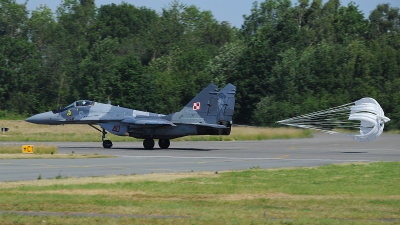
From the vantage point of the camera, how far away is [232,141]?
48250mm

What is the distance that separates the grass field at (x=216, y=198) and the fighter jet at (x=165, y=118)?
1449 centimetres

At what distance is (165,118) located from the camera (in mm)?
38031

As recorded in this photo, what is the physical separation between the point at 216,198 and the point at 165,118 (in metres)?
22.2

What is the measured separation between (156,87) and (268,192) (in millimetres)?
57646

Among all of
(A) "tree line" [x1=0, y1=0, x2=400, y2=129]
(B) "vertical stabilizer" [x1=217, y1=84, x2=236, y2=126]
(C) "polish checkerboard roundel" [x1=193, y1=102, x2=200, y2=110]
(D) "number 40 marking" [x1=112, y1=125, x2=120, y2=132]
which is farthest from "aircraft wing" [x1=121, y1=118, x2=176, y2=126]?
(A) "tree line" [x1=0, y1=0, x2=400, y2=129]

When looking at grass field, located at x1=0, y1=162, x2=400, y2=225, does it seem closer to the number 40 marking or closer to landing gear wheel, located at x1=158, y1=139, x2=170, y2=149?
landing gear wheel, located at x1=158, y1=139, x2=170, y2=149

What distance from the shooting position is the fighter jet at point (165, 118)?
3675 centimetres

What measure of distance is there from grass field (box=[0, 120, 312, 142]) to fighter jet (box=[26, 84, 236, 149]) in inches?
342

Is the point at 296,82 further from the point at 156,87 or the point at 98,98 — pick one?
the point at 98,98

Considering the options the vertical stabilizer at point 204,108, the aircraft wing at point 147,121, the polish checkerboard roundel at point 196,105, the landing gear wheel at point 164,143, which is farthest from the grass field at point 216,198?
the landing gear wheel at point 164,143

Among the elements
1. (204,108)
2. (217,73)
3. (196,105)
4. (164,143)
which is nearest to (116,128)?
(164,143)

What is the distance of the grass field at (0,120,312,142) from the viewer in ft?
154

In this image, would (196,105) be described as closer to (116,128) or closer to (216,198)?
(116,128)

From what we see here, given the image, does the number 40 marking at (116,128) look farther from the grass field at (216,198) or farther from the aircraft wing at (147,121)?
the grass field at (216,198)
